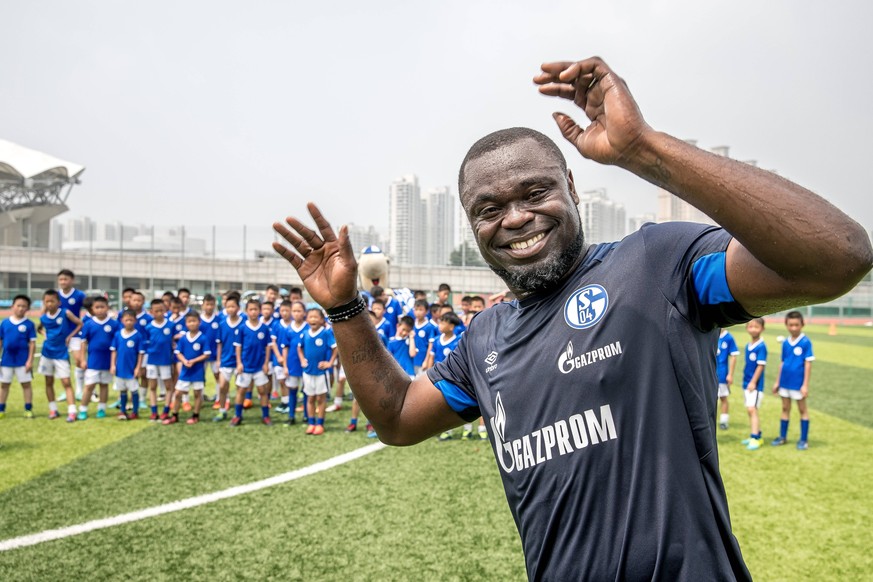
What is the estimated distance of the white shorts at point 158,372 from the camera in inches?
419

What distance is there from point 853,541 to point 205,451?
767 centimetres

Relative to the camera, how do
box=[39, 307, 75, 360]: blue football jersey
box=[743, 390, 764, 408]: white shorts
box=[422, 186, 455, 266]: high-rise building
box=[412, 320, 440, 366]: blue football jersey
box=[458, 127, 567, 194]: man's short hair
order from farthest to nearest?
1. box=[422, 186, 455, 266]: high-rise building
2. box=[39, 307, 75, 360]: blue football jersey
3. box=[412, 320, 440, 366]: blue football jersey
4. box=[743, 390, 764, 408]: white shorts
5. box=[458, 127, 567, 194]: man's short hair

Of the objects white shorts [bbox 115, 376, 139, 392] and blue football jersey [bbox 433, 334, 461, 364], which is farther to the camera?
white shorts [bbox 115, 376, 139, 392]

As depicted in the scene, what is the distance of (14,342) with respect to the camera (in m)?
10.2

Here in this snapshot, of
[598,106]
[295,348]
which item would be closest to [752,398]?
[295,348]

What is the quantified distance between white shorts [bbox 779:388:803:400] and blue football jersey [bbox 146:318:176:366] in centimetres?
1040

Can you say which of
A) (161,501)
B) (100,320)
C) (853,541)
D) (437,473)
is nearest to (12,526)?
(161,501)

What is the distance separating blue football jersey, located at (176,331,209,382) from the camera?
33.3 ft

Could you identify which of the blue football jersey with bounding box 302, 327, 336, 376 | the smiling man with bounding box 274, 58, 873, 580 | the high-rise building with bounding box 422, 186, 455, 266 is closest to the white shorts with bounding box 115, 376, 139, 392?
the blue football jersey with bounding box 302, 327, 336, 376

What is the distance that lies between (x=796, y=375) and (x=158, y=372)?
1083 centimetres

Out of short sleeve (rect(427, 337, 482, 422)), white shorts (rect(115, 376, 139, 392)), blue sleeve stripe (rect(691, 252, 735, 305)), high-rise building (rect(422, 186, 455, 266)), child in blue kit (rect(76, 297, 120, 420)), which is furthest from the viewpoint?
high-rise building (rect(422, 186, 455, 266))

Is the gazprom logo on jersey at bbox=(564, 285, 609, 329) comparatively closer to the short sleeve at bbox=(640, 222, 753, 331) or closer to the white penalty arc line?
the short sleeve at bbox=(640, 222, 753, 331)

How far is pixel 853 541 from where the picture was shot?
5.32 m

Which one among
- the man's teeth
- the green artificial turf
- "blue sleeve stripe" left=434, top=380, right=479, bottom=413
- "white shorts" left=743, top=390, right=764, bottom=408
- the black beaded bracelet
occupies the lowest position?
the green artificial turf
